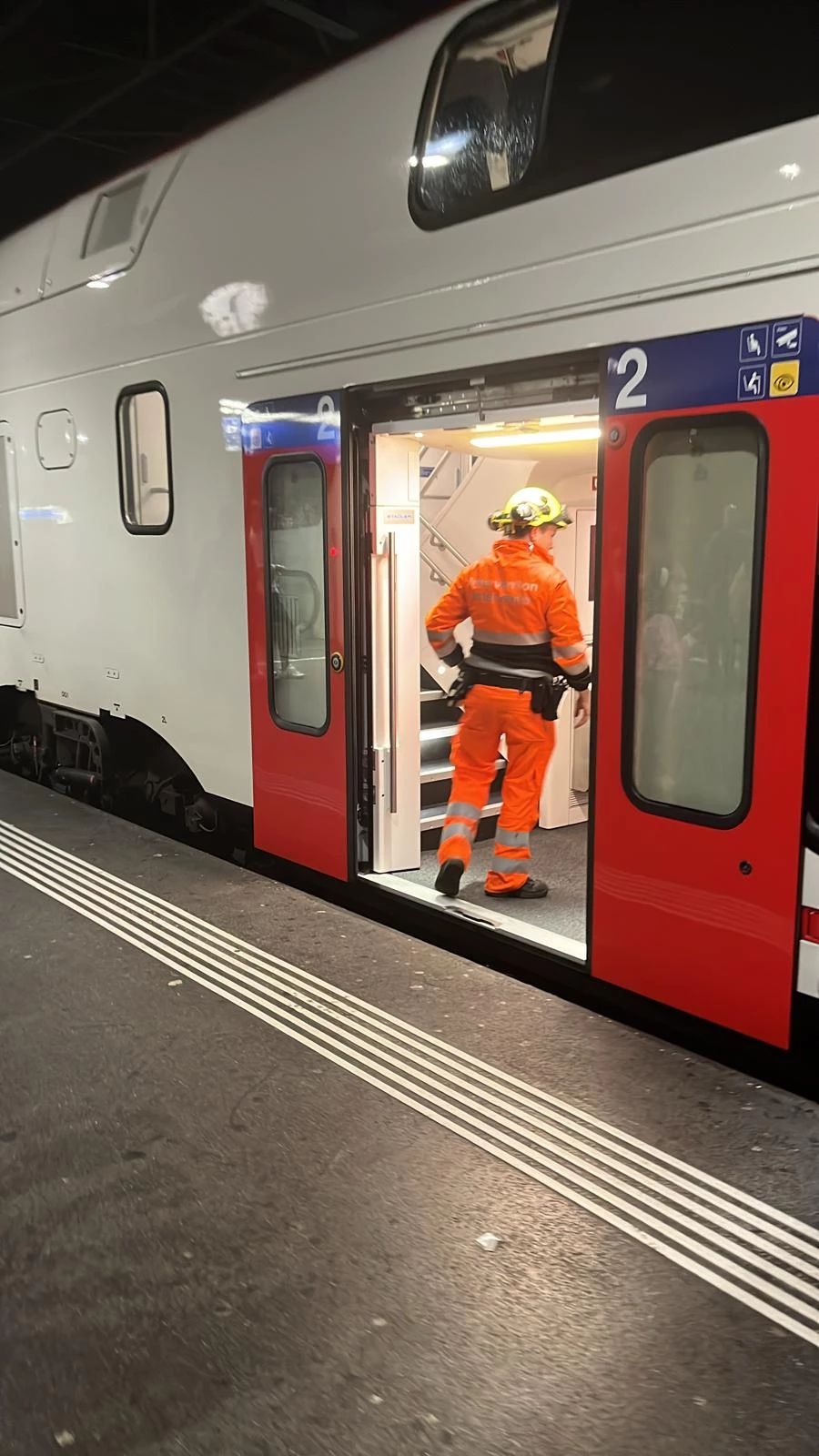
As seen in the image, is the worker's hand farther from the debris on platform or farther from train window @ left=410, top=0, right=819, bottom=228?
the debris on platform

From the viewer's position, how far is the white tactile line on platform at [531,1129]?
8.16 ft

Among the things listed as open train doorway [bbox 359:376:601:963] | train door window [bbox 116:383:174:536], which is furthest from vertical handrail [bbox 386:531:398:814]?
train door window [bbox 116:383:174:536]

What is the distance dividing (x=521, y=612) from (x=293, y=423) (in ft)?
4.29

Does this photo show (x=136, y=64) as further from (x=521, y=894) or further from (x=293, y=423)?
(x=521, y=894)

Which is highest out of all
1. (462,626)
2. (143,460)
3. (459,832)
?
(143,460)

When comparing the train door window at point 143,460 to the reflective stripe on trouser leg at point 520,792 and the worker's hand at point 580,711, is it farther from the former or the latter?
the worker's hand at point 580,711

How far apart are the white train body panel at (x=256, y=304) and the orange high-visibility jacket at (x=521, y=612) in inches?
43.8

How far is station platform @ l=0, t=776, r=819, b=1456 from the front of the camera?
2.10 metres

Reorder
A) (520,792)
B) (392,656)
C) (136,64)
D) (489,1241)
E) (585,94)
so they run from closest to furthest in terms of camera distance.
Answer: (489,1241)
(585,94)
(392,656)
(520,792)
(136,64)

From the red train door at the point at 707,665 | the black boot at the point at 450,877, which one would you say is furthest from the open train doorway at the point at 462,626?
the red train door at the point at 707,665

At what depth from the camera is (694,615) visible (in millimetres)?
3223

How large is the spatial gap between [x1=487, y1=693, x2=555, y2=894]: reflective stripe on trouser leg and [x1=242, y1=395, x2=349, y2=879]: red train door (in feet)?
2.58

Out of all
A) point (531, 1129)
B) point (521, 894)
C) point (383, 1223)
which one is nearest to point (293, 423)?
point (521, 894)

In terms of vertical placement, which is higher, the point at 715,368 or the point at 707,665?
the point at 715,368
